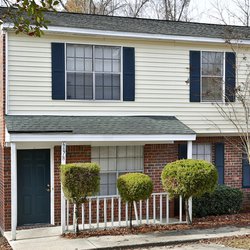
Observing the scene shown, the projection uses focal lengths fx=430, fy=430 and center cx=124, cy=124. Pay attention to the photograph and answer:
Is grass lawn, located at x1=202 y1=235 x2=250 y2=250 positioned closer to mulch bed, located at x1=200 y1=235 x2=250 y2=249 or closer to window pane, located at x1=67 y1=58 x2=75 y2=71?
mulch bed, located at x1=200 y1=235 x2=250 y2=249

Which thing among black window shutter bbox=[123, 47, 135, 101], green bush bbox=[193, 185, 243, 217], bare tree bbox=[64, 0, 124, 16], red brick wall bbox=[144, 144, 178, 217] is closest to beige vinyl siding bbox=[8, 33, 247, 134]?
black window shutter bbox=[123, 47, 135, 101]

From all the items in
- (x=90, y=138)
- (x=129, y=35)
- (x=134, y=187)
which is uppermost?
(x=129, y=35)

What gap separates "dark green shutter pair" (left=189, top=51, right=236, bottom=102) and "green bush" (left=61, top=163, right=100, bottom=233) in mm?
4507

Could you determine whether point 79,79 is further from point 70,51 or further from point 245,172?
point 245,172

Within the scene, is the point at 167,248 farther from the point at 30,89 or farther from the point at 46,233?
the point at 30,89

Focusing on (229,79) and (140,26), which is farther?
(229,79)

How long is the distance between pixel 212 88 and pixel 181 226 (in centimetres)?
446

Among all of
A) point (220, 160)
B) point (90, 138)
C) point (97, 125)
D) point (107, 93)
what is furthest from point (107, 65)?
point (220, 160)

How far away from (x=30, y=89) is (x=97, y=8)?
18.5 meters

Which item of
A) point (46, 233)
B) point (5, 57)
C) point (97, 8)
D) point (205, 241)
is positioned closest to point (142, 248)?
point (205, 241)

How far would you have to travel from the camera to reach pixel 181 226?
1159cm

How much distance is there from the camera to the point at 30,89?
452 inches

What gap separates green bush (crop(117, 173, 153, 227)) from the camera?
34.7 ft

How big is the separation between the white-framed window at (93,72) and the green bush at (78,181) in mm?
2582
